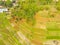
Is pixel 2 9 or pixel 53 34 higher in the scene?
pixel 2 9

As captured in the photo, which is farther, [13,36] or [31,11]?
[31,11]

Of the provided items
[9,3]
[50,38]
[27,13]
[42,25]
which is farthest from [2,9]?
[50,38]

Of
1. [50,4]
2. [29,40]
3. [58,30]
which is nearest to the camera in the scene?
[29,40]

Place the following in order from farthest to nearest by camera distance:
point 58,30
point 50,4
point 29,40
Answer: point 50,4 < point 58,30 < point 29,40

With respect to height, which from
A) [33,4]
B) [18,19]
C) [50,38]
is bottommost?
[50,38]

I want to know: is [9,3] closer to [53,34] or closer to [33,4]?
[33,4]

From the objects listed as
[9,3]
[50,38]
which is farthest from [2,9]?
[50,38]

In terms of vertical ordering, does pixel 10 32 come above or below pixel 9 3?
below

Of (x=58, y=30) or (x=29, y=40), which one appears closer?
(x=29, y=40)

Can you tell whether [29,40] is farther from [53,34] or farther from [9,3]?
[9,3]
